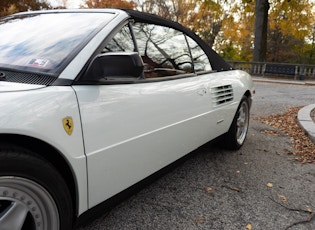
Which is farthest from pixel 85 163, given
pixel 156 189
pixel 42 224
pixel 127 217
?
pixel 156 189

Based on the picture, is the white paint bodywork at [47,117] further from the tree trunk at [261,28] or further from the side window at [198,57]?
the tree trunk at [261,28]

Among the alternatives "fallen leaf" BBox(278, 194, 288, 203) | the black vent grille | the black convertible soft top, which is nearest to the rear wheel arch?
the black vent grille

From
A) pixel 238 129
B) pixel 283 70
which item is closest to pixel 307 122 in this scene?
pixel 238 129

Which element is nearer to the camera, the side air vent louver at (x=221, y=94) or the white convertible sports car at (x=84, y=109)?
the white convertible sports car at (x=84, y=109)

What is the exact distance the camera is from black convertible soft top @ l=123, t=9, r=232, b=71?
218 centimetres

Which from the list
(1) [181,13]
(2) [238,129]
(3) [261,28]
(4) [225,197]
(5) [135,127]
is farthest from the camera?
(1) [181,13]

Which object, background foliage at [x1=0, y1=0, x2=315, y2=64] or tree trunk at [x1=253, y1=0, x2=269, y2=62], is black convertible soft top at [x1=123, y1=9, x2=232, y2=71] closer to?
background foliage at [x1=0, y1=0, x2=315, y2=64]

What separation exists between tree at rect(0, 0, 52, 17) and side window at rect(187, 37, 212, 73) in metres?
13.7

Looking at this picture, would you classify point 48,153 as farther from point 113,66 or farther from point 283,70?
point 283,70

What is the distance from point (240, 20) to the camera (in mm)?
20203

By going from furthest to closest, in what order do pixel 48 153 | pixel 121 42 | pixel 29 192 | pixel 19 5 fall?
pixel 19 5
pixel 121 42
pixel 48 153
pixel 29 192

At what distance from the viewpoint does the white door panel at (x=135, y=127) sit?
1.58m

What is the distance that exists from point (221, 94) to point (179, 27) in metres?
0.81

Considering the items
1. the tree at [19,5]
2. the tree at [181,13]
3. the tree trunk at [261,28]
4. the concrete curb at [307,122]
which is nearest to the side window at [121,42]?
the concrete curb at [307,122]
